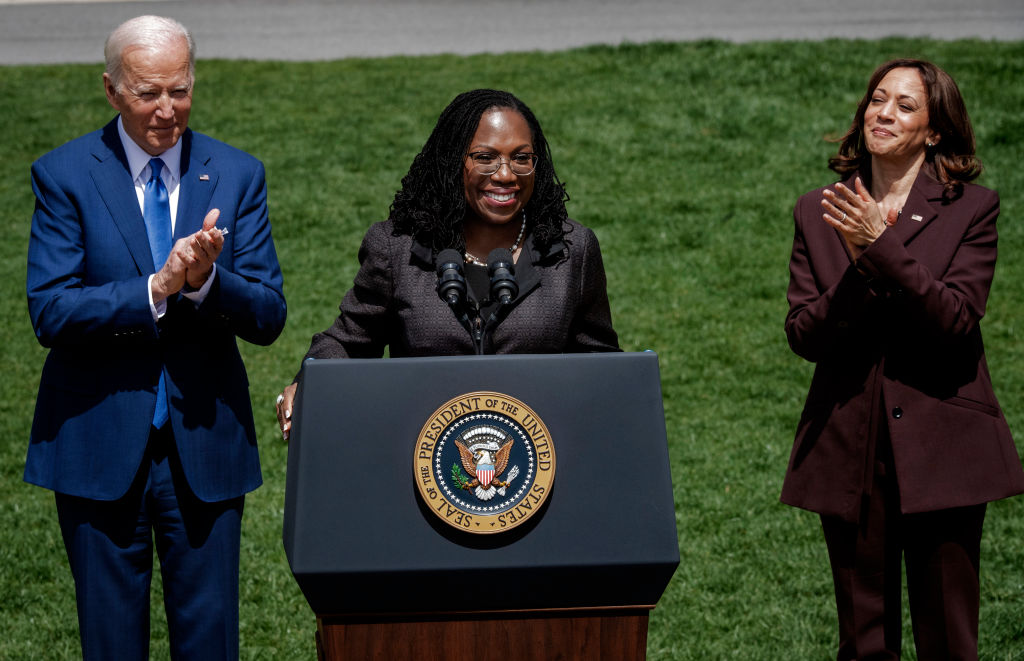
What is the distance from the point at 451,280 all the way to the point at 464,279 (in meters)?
0.04

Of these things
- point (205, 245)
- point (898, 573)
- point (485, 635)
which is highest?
point (205, 245)

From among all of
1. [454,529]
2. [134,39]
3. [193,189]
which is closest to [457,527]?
[454,529]

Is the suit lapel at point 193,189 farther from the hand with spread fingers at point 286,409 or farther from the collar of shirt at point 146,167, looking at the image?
the hand with spread fingers at point 286,409

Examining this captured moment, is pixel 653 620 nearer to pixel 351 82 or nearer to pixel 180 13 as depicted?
pixel 351 82

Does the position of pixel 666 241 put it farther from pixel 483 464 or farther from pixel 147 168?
pixel 483 464

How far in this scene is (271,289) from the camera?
3.46 metres

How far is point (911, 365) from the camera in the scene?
3701 millimetres

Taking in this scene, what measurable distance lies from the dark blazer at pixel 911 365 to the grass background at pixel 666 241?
135 centimetres

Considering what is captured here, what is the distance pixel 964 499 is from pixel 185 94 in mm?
2314

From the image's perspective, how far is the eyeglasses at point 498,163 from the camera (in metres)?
3.35

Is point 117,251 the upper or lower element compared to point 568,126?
lower

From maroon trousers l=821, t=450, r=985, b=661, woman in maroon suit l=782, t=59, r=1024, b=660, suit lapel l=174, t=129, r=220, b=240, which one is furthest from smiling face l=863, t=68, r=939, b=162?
suit lapel l=174, t=129, r=220, b=240

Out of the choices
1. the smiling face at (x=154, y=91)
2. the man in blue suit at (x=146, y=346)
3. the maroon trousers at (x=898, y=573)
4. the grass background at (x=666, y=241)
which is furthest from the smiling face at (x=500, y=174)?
the grass background at (x=666, y=241)

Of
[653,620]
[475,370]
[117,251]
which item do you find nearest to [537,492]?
[475,370]
